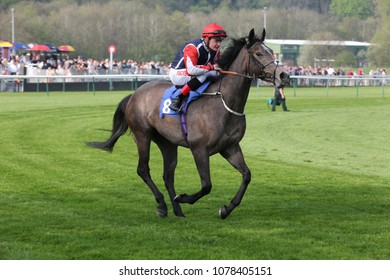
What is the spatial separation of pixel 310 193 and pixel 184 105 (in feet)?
8.68

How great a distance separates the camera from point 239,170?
928cm

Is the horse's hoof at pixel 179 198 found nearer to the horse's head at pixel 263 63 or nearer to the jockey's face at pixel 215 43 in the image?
the horse's head at pixel 263 63

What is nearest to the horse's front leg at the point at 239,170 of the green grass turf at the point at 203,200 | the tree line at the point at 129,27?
the green grass turf at the point at 203,200

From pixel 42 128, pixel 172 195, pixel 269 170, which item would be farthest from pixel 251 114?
pixel 172 195

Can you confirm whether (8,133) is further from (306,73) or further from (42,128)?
(306,73)

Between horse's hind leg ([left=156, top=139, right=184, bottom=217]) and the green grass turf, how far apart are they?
0.79ft

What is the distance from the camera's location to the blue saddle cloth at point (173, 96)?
9.41 meters

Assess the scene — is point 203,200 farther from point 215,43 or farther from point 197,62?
point 215,43

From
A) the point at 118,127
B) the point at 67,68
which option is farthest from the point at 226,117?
the point at 67,68

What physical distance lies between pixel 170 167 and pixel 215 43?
55.8 inches

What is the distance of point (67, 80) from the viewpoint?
39.7m

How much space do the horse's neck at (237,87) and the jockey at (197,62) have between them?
0.18m

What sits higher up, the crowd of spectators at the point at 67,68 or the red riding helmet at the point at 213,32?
the red riding helmet at the point at 213,32

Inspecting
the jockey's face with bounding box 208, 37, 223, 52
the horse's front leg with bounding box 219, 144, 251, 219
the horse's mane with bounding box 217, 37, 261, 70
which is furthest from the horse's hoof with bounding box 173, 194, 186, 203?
the jockey's face with bounding box 208, 37, 223, 52
